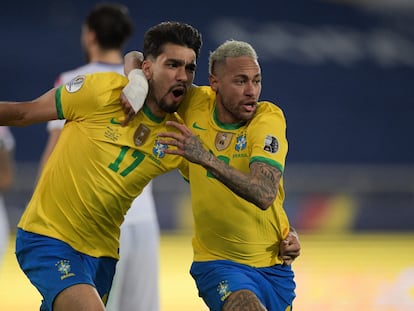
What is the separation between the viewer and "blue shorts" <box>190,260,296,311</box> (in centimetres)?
529

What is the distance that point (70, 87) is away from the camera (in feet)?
17.1

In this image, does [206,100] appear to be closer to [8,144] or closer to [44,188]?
[44,188]

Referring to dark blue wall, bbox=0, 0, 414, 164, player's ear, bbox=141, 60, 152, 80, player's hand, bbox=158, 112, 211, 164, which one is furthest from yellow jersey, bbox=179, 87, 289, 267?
dark blue wall, bbox=0, 0, 414, 164

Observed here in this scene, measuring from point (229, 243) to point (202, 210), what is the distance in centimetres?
24

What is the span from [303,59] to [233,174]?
14.1 meters

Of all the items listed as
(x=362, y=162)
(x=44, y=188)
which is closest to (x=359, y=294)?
(x=44, y=188)

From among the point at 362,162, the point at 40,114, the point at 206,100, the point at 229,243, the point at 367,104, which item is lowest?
the point at 229,243

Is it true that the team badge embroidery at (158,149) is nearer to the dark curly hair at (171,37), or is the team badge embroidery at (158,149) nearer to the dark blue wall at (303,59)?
the dark curly hair at (171,37)

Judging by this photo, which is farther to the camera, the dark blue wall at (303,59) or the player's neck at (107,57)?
the dark blue wall at (303,59)

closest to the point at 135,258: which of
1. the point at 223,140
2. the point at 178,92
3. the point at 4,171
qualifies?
the point at 4,171

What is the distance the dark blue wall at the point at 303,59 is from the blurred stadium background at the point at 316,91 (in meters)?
0.02

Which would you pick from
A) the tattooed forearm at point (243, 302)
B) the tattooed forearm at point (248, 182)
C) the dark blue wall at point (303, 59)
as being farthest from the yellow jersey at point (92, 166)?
the dark blue wall at point (303, 59)

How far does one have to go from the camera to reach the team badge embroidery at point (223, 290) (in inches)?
207

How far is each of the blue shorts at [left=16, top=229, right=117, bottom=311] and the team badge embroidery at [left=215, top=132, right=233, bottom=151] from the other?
886 millimetres
